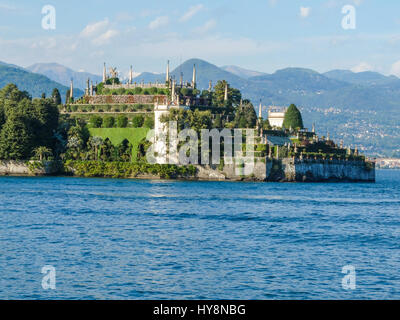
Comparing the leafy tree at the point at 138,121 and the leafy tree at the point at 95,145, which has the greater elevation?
A: the leafy tree at the point at 138,121

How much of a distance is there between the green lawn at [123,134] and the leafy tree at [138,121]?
215 centimetres

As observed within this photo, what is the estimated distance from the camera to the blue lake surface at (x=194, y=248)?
30578mm

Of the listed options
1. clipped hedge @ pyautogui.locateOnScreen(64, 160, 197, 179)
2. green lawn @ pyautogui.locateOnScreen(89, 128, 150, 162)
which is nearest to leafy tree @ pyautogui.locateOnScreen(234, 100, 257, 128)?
green lawn @ pyautogui.locateOnScreen(89, 128, 150, 162)

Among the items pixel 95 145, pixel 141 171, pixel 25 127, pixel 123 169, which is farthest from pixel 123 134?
pixel 25 127

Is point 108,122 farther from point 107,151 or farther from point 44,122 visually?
point 44,122

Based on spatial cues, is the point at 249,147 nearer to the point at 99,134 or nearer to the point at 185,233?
the point at 99,134

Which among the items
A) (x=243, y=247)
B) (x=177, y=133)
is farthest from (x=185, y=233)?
(x=177, y=133)

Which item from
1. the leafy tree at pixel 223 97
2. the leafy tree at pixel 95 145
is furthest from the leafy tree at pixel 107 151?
the leafy tree at pixel 223 97

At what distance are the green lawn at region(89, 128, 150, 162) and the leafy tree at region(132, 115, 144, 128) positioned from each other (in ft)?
7.04

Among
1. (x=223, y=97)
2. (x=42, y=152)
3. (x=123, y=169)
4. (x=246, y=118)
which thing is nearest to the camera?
(x=123, y=169)

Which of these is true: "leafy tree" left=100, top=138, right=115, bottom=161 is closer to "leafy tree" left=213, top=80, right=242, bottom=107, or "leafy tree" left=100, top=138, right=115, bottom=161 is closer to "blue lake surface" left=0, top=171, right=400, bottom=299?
"leafy tree" left=213, top=80, right=242, bottom=107

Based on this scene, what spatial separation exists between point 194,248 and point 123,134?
88.3 meters

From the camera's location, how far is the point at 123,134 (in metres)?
128

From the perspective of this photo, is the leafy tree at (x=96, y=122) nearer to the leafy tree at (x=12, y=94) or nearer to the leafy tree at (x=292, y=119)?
the leafy tree at (x=12, y=94)
